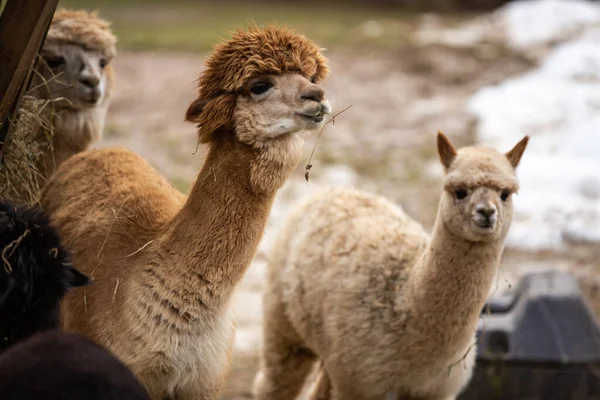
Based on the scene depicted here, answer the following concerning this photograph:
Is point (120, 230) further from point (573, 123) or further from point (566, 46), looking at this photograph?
point (566, 46)

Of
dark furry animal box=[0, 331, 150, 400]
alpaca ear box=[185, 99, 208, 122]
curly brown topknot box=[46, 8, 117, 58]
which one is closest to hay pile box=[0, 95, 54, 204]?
curly brown topknot box=[46, 8, 117, 58]

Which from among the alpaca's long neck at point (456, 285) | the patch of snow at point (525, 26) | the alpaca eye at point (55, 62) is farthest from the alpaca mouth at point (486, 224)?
the patch of snow at point (525, 26)

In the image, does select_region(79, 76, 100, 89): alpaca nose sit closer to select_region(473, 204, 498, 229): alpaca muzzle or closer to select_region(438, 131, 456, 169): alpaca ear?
select_region(438, 131, 456, 169): alpaca ear

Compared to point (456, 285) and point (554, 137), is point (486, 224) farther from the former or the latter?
point (554, 137)

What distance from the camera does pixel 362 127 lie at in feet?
38.8

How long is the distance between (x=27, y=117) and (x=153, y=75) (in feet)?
28.2

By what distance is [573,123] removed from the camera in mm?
11555

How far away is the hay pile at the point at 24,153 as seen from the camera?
466cm

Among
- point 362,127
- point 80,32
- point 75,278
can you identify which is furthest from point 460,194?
point 362,127

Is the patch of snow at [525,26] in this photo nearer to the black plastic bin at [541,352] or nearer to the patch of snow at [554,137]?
the patch of snow at [554,137]

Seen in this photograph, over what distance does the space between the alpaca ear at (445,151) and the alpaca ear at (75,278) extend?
2.13 metres

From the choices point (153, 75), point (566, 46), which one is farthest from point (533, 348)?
point (566, 46)

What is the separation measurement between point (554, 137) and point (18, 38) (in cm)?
845

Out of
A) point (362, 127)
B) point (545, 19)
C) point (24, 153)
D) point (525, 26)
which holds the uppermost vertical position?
point (545, 19)
